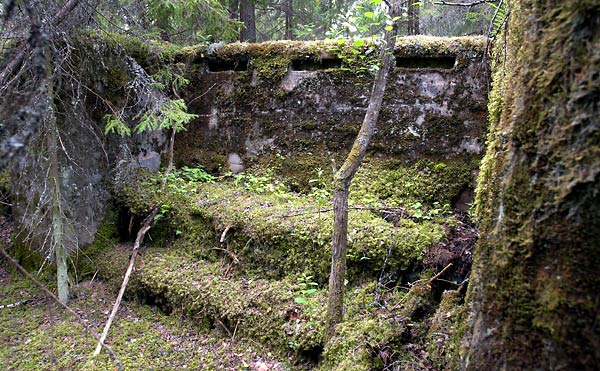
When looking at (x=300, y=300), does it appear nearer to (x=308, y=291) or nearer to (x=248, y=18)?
(x=308, y=291)

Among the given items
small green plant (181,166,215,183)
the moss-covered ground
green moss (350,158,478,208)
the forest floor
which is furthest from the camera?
small green plant (181,166,215,183)

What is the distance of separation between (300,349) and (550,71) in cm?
298

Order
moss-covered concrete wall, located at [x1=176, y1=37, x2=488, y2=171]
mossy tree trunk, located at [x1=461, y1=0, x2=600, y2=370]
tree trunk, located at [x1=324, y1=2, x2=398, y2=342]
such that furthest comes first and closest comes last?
moss-covered concrete wall, located at [x1=176, y1=37, x2=488, y2=171] < tree trunk, located at [x1=324, y1=2, x2=398, y2=342] < mossy tree trunk, located at [x1=461, y1=0, x2=600, y2=370]

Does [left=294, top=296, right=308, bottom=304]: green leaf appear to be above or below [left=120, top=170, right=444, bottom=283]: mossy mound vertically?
below

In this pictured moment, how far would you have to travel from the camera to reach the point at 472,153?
526 centimetres

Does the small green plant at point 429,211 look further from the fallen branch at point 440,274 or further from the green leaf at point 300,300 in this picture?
the green leaf at point 300,300

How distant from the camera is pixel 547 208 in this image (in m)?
1.22

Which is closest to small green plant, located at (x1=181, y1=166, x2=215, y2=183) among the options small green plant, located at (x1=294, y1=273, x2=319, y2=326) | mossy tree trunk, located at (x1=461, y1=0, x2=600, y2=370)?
small green plant, located at (x1=294, y1=273, x2=319, y2=326)

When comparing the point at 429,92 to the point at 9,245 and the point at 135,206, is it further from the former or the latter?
the point at 9,245

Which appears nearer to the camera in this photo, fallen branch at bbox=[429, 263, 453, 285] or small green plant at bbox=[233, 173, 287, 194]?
fallen branch at bbox=[429, 263, 453, 285]

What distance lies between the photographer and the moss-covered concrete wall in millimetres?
5289

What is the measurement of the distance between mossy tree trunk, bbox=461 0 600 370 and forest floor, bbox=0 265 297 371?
256cm

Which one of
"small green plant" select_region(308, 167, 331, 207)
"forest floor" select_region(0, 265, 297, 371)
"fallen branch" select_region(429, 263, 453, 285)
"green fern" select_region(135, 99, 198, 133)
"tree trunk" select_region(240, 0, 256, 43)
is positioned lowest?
"forest floor" select_region(0, 265, 297, 371)

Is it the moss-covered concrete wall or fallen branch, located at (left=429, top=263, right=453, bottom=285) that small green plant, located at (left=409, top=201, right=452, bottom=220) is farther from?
fallen branch, located at (left=429, top=263, right=453, bottom=285)
